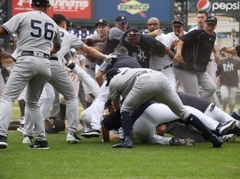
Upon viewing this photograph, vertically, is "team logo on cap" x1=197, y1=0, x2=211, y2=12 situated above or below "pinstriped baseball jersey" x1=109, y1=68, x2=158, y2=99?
below

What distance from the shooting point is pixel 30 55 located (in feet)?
30.5

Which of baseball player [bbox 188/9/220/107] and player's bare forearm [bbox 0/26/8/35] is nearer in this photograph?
player's bare forearm [bbox 0/26/8/35]

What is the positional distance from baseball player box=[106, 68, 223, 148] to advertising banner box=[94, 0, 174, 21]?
18433mm

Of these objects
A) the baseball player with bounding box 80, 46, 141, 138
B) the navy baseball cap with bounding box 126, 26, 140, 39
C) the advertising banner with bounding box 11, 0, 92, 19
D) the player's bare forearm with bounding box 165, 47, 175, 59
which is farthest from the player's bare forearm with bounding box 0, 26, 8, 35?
the advertising banner with bounding box 11, 0, 92, 19

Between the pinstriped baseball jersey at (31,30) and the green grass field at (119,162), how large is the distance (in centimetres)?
127

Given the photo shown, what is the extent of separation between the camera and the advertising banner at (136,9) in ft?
92.4

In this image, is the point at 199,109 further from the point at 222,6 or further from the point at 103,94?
the point at 222,6

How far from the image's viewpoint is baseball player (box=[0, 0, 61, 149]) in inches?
363

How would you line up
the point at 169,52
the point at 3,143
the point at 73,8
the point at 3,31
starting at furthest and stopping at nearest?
1. the point at 73,8
2. the point at 169,52
3. the point at 3,31
4. the point at 3,143

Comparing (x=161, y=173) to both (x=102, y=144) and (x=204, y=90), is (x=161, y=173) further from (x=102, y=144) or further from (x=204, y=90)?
(x=204, y=90)

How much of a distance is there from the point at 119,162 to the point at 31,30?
2.18 m

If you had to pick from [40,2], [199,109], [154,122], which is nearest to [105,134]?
[154,122]

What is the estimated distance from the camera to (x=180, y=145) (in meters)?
10.1

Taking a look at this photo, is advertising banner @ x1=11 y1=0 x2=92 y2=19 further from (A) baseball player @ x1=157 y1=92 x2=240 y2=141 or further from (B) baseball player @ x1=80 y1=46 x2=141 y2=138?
(A) baseball player @ x1=157 y1=92 x2=240 y2=141
